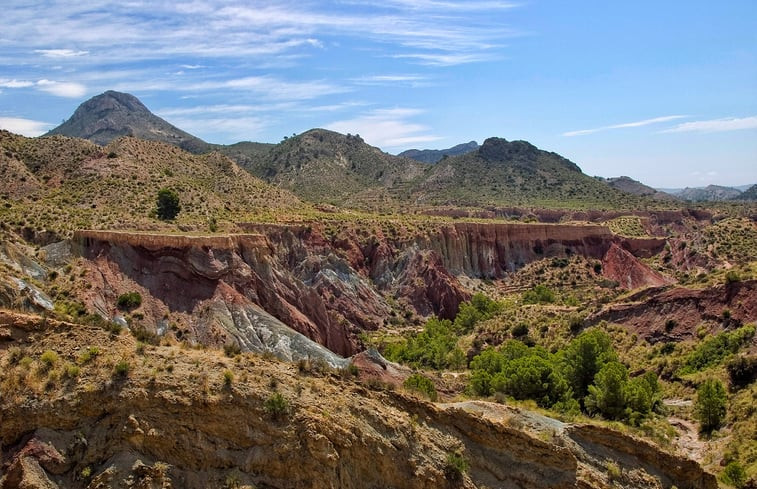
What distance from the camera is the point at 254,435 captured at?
16344mm

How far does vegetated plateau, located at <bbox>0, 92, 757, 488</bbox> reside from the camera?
16.2 metres

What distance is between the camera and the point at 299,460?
16188 mm

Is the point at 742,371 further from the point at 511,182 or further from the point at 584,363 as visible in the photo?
the point at 511,182

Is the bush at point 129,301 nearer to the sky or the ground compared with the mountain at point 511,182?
nearer to the ground

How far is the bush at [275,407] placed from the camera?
16.6 metres

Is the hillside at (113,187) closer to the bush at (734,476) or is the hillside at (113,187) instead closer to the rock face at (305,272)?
the rock face at (305,272)

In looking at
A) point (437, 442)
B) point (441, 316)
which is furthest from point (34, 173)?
point (437, 442)

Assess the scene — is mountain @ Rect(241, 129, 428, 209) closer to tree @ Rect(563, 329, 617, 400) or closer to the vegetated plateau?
the vegetated plateau

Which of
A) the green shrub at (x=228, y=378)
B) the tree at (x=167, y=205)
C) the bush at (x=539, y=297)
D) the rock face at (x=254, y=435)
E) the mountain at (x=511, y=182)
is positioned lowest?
the bush at (x=539, y=297)

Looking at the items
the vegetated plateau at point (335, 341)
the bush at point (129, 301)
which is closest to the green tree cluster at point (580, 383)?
the vegetated plateau at point (335, 341)

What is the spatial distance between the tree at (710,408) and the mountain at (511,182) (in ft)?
307

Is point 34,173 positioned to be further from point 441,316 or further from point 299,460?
point 299,460

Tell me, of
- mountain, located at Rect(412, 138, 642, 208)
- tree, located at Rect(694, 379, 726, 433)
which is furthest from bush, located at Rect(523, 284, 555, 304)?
mountain, located at Rect(412, 138, 642, 208)

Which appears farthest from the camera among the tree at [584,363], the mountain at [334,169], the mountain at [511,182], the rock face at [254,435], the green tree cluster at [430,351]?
the mountain at [511,182]
